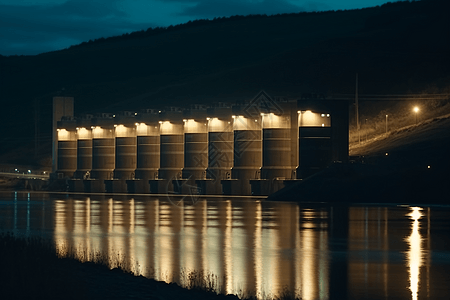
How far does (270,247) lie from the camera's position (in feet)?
112

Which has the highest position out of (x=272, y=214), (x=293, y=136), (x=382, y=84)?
(x=382, y=84)

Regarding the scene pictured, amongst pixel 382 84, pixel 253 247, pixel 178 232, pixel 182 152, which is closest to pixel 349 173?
pixel 182 152

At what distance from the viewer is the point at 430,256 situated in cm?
3058

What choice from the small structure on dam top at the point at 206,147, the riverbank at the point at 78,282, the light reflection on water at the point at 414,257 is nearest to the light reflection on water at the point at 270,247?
the light reflection on water at the point at 414,257

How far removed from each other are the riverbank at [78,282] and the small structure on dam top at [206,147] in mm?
65413

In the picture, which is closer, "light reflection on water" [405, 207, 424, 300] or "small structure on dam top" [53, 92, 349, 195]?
"light reflection on water" [405, 207, 424, 300]

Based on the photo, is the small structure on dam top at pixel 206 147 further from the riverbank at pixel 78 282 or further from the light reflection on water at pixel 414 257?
the riverbank at pixel 78 282

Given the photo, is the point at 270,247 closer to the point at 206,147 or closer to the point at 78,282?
the point at 78,282

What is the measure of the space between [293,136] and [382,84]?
261ft

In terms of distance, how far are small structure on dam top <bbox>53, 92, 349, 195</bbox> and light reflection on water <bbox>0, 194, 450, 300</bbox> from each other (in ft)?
110

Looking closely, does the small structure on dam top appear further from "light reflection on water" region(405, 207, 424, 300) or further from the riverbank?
the riverbank

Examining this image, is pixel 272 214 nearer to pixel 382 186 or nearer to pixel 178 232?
pixel 178 232

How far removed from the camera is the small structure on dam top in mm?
91875

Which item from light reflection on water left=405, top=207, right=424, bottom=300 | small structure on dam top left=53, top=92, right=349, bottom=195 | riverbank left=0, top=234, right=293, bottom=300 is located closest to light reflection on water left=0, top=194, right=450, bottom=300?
light reflection on water left=405, top=207, right=424, bottom=300
